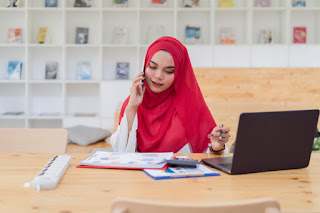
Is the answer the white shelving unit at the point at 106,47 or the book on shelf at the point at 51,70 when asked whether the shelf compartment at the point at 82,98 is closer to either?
the white shelving unit at the point at 106,47

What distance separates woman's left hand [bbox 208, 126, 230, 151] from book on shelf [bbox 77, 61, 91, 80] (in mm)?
3762

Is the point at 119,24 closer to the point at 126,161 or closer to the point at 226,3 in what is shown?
the point at 226,3

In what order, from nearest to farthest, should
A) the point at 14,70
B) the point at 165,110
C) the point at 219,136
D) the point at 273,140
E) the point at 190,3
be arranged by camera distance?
1. the point at 273,140
2. the point at 219,136
3. the point at 165,110
4. the point at 190,3
5. the point at 14,70

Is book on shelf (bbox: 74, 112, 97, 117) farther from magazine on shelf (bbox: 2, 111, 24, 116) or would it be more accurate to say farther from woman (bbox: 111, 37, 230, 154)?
woman (bbox: 111, 37, 230, 154)

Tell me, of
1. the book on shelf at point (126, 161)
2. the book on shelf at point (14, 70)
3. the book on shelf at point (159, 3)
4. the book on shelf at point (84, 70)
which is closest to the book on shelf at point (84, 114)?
the book on shelf at point (84, 70)

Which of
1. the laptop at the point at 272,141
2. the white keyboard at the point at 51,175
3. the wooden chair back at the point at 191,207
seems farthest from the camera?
the laptop at the point at 272,141

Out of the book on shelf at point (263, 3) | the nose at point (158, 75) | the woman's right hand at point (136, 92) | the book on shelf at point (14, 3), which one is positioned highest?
the book on shelf at point (263, 3)

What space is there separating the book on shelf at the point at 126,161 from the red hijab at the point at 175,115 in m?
0.47

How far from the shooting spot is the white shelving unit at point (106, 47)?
4848mm

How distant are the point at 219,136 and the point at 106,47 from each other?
3.85 m

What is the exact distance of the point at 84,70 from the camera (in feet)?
16.7

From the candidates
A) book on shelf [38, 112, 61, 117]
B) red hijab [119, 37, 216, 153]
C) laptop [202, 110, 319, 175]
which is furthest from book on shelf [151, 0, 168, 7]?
laptop [202, 110, 319, 175]

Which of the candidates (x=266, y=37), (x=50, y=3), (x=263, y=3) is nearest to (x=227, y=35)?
(x=266, y=37)

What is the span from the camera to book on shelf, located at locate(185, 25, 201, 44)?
16.4ft
